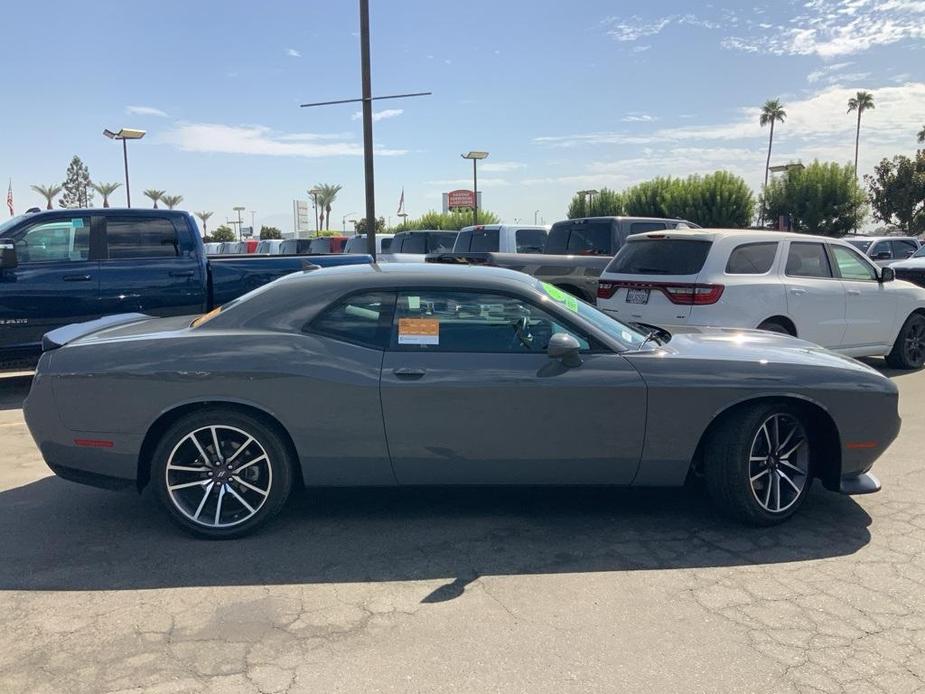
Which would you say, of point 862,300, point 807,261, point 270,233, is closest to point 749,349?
point 807,261

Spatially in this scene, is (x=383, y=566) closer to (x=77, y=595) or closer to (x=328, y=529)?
→ (x=328, y=529)

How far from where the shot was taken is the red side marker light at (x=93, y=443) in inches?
158

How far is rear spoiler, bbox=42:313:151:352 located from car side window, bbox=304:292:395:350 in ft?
4.76

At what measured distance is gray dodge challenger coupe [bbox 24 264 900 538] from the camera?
3.98 metres

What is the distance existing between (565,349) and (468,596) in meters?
1.35

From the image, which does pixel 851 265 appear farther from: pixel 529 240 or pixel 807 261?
pixel 529 240

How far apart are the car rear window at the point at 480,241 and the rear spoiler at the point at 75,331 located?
10204 millimetres

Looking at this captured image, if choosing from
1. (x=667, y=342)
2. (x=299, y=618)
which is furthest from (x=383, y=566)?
(x=667, y=342)

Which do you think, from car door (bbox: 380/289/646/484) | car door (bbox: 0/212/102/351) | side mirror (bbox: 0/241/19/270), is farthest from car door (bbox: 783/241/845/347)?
side mirror (bbox: 0/241/19/270)

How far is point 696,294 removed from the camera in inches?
289

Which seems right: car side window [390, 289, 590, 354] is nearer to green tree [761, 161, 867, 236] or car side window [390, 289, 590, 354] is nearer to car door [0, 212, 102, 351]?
→ car door [0, 212, 102, 351]

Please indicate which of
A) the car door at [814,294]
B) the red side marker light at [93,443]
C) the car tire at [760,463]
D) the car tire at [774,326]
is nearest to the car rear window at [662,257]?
the car tire at [774,326]

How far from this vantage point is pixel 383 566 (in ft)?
12.4

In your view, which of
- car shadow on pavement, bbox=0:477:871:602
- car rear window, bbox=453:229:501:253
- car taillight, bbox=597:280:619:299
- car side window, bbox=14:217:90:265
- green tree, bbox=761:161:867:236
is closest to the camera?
car shadow on pavement, bbox=0:477:871:602
